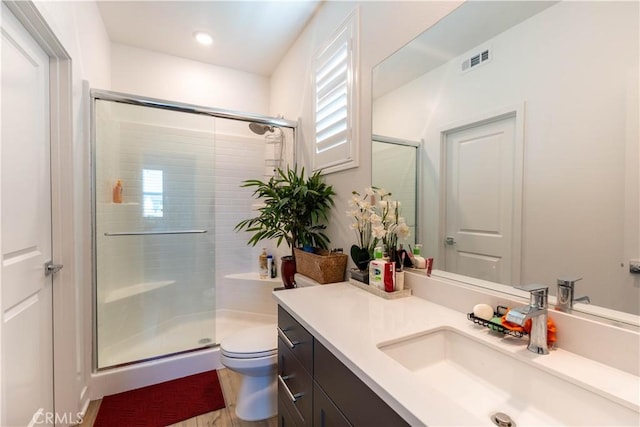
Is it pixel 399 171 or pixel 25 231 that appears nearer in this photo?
pixel 25 231

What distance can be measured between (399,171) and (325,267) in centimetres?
66

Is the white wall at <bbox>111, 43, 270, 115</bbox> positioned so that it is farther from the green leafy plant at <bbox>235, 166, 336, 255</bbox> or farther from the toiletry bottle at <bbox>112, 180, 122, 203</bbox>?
the green leafy plant at <bbox>235, 166, 336, 255</bbox>

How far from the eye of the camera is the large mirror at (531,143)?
2.52ft

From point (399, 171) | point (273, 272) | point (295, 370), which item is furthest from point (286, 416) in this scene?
point (273, 272)

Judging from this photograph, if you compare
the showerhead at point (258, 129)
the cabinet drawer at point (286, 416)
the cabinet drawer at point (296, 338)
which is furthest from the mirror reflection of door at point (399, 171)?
the showerhead at point (258, 129)

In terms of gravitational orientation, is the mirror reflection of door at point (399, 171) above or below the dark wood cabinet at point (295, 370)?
above

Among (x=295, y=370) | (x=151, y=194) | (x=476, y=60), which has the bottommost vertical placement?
(x=295, y=370)

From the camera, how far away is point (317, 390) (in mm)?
906

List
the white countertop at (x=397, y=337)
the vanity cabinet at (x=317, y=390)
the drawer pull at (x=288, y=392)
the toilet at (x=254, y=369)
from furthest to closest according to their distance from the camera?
the toilet at (x=254, y=369) < the drawer pull at (x=288, y=392) < the vanity cabinet at (x=317, y=390) < the white countertop at (x=397, y=337)

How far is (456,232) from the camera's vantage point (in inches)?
47.9

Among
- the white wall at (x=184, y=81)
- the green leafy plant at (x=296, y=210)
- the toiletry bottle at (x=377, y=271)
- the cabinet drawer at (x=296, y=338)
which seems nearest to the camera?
the cabinet drawer at (x=296, y=338)

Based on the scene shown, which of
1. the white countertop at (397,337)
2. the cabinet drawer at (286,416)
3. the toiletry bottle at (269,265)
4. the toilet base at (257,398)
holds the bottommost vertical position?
the toilet base at (257,398)

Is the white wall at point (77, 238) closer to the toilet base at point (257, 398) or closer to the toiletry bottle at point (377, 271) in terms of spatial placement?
the toilet base at point (257, 398)

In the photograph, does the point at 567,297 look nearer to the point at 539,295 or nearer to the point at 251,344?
the point at 539,295
